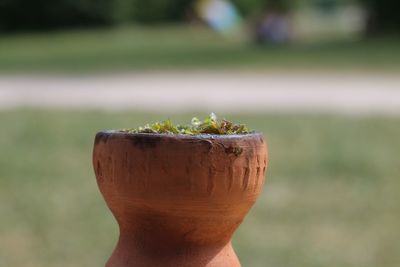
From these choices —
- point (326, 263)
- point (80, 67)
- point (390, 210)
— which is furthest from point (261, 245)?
point (80, 67)

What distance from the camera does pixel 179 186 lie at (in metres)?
1.25

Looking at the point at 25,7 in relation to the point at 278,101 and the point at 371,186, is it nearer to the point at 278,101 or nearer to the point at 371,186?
the point at 278,101

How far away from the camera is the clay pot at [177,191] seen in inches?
48.9

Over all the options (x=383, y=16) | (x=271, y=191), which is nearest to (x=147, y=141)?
(x=271, y=191)

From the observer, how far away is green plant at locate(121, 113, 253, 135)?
1304 mm

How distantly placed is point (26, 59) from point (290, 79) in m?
7.97

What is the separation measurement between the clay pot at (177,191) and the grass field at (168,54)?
661 inches

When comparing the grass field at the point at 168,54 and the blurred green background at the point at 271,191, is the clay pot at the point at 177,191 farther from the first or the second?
the grass field at the point at 168,54

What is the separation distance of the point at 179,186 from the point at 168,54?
21.1 meters

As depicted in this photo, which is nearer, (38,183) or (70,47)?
(38,183)

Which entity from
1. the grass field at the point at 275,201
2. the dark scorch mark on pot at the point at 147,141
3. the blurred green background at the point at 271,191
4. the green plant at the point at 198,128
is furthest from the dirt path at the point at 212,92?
the dark scorch mark on pot at the point at 147,141

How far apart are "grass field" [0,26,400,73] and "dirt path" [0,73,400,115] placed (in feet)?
5.63

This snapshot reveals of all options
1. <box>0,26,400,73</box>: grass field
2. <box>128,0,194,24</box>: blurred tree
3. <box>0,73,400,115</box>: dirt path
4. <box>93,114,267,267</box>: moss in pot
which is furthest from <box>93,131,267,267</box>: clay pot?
<box>128,0,194,24</box>: blurred tree

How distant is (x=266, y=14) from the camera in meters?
26.3
